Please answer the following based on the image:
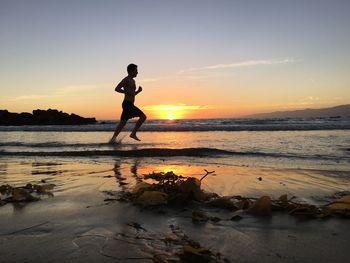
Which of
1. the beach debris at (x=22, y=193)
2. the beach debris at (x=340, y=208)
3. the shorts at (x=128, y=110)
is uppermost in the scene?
the shorts at (x=128, y=110)

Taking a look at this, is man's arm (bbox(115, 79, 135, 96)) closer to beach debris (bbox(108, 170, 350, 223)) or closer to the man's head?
the man's head

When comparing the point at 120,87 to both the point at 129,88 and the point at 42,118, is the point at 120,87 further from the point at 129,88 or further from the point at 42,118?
the point at 42,118

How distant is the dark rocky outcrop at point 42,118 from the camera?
3953 centimetres

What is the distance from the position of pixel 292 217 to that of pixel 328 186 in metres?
1.63

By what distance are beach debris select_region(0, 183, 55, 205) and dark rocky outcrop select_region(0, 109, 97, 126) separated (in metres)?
36.1

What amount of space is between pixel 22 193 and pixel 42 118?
4037 cm

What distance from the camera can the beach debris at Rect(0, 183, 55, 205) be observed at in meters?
3.20

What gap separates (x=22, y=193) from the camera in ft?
10.6

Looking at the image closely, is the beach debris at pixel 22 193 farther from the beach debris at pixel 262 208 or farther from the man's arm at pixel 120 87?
the man's arm at pixel 120 87

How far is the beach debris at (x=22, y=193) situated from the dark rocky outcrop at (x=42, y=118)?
36077 millimetres

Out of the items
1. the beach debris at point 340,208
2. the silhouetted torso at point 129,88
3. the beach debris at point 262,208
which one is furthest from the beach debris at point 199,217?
the silhouetted torso at point 129,88

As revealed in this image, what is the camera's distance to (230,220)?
2498 mm

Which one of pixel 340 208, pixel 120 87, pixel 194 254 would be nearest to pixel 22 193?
pixel 194 254

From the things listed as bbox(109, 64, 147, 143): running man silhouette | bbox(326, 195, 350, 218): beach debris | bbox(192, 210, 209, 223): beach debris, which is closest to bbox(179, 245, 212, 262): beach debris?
bbox(192, 210, 209, 223): beach debris
